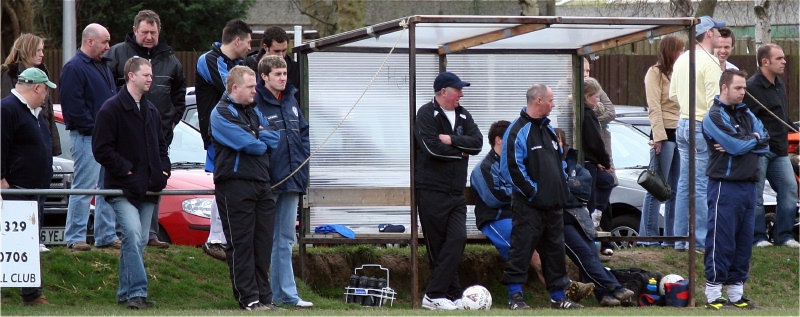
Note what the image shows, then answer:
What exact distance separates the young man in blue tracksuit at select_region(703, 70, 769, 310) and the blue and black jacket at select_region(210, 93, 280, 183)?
403 cm

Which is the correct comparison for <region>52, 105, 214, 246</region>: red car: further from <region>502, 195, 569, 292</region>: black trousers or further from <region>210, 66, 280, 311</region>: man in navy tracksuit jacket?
<region>502, 195, 569, 292</region>: black trousers

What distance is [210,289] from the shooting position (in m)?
11.2

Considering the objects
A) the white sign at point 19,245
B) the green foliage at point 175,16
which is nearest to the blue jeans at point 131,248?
the white sign at point 19,245

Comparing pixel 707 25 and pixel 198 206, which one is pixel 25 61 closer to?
pixel 198 206

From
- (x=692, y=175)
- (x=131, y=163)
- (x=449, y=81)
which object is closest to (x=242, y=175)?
(x=131, y=163)

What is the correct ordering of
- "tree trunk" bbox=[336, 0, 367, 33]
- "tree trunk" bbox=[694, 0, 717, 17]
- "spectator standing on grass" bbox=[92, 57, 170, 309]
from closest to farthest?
"spectator standing on grass" bbox=[92, 57, 170, 309] → "tree trunk" bbox=[336, 0, 367, 33] → "tree trunk" bbox=[694, 0, 717, 17]

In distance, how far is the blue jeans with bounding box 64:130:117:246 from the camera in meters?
11.2

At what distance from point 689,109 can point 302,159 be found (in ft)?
12.3

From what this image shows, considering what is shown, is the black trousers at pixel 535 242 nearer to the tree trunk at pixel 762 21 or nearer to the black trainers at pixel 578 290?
the black trainers at pixel 578 290

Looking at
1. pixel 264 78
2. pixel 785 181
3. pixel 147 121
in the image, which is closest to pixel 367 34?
pixel 264 78

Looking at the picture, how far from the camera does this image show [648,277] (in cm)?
1193

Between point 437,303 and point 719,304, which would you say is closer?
point 437,303

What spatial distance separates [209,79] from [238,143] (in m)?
1.65

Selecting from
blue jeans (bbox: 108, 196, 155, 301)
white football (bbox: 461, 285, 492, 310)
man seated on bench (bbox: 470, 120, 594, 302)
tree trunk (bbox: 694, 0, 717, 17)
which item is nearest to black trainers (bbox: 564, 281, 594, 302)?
man seated on bench (bbox: 470, 120, 594, 302)
